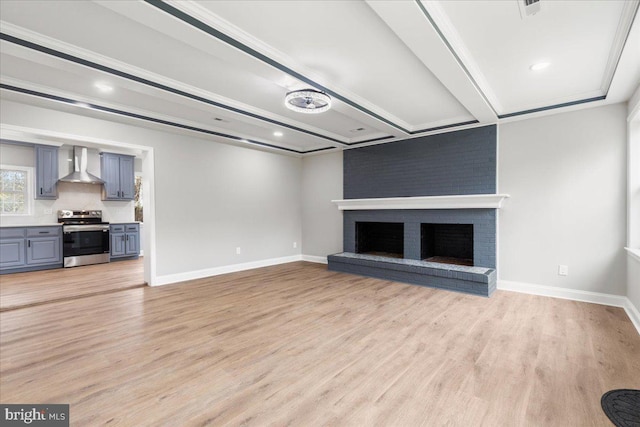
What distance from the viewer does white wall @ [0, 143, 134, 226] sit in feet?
18.9

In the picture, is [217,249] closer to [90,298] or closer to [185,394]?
[90,298]

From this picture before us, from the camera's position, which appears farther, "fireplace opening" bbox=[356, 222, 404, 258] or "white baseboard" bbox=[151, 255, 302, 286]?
"fireplace opening" bbox=[356, 222, 404, 258]

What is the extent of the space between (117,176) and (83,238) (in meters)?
1.53

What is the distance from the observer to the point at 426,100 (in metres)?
3.58

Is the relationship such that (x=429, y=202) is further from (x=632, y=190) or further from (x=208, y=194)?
(x=208, y=194)

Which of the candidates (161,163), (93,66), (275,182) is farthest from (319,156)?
(93,66)

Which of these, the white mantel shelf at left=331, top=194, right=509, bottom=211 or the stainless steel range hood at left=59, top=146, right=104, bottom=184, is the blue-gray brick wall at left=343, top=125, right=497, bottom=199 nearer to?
the white mantel shelf at left=331, top=194, right=509, bottom=211

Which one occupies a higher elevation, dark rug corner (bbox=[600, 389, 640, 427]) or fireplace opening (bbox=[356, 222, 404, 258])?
fireplace opening (bbox=[356, 222, 404, 258])

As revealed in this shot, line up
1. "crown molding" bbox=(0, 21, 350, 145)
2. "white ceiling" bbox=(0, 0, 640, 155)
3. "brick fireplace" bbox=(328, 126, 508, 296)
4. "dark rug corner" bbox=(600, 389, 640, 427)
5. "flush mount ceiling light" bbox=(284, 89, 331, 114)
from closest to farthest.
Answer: "dark rug corner" bbox=(600, 389, 640, 427) < "white ceiling" bbox=(0, 0, 640, 155) < "crown molding" bbox=(0, 21, 350, 145) < "flush mount ceiling light" bbox=(284, 89, 331, 114) < "brick fireplace" bbox=(328, 126, 508, 296)

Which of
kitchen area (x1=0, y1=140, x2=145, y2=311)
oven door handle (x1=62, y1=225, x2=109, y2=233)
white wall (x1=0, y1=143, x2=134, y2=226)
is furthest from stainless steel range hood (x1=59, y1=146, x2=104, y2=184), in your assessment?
oven door handle (x1=62, y1=225, x2=109, y2=233)

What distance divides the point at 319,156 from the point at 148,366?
5.04m

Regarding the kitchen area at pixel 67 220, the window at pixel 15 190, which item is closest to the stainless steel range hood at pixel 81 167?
the kitchen area at pixel 67 220

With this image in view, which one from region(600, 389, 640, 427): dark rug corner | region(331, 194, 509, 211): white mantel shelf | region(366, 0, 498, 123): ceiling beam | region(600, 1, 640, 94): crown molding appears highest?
region(600, 1, 640, 94): crown molding

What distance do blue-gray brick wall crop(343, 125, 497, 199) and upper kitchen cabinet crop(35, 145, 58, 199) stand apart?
5.91m
